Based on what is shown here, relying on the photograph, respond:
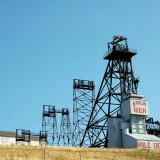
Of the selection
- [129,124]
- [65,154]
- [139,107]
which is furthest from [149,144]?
[65,154]

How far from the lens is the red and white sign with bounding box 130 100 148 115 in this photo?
7994 cm

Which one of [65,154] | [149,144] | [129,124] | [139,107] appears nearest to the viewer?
[65,154]

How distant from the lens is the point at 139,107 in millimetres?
80375

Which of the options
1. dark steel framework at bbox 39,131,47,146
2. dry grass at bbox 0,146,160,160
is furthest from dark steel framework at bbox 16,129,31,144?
dry grass at bbox 0,146,160,160

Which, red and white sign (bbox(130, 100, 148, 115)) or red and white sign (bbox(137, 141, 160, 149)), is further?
red and white sign (bbox(130, 100, 148, 115))

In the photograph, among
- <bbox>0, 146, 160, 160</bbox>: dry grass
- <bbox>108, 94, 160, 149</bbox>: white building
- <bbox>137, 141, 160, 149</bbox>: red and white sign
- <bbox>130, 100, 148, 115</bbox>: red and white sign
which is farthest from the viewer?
<bbox>130, 100, 148, 115</bbox>: red and white sign

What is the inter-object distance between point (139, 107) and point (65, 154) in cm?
3482

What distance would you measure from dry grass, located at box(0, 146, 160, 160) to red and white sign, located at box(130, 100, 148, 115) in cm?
2647

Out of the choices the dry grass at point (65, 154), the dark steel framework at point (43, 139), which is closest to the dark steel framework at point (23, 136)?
the dark steel framework at point (43, 139)

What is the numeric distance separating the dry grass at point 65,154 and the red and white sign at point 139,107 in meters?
26.5

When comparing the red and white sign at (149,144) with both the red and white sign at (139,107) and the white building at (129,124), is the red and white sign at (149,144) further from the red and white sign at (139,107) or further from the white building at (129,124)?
the red and white sign at (139,107)

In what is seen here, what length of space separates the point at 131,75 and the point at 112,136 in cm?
1531

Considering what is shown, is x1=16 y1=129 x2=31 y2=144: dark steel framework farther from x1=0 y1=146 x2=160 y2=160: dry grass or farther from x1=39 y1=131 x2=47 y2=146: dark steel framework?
x1=0 y1=146 x2=160 y2=160: dry grass

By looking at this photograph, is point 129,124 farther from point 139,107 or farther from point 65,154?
point 65,154
